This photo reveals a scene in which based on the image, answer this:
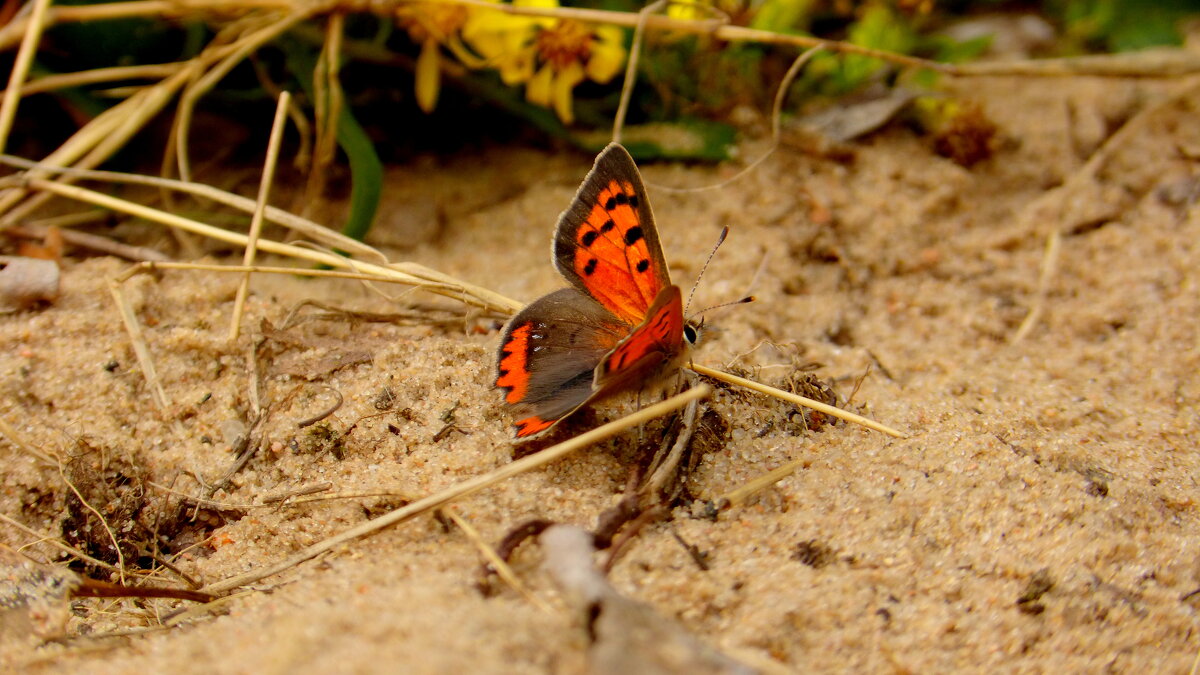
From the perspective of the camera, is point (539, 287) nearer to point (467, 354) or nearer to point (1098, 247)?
point (467, 354)

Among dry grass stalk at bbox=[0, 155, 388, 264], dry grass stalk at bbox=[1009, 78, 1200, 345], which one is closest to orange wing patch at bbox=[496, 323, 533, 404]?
dry grass stalk at bbox=[0, 155, 388, 264]

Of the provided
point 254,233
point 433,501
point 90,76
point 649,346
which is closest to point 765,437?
point 649,346

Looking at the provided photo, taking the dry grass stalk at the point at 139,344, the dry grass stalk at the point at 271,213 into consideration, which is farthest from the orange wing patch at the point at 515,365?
the dry grass stalk at the point at 139,344

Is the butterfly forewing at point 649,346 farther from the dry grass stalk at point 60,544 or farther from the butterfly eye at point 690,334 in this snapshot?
the dry grass stalk at point 60,544

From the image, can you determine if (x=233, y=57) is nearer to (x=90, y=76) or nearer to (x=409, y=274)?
(x=90, y=76)

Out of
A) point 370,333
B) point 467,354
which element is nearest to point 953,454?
point 467,354

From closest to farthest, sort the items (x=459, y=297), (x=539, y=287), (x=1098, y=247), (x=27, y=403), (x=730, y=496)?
(x=730, y=496) < (x=27, y=403) < (x=459, y=297) < (x=539, y=287) < (x=1098, y=247)
